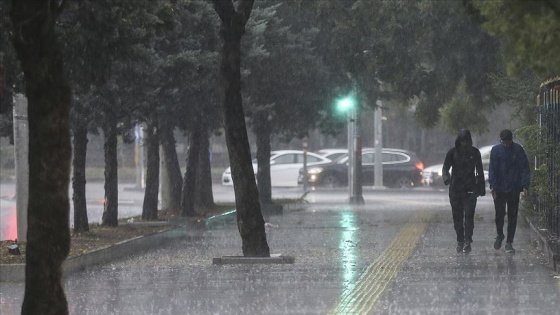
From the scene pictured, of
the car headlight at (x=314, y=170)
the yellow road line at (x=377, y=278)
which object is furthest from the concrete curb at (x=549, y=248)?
the car headlight at (x=314, y=170)

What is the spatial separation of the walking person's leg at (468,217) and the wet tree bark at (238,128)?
309 cm

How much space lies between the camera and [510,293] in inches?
563

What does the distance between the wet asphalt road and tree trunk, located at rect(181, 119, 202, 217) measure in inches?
174

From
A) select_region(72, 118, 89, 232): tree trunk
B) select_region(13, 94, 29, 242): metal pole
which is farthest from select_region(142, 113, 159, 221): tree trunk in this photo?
select_region(13, 94, 29, 242): metal pole

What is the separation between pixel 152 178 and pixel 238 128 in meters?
9.89

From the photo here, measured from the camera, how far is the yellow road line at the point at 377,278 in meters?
13.3

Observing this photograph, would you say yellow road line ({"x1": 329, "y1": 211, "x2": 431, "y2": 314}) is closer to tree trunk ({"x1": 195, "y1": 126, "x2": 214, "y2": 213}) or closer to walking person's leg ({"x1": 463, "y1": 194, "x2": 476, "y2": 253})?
walking person's leg ({"x1": 463, "y1": 194, "x2": 476, "y2": 253})

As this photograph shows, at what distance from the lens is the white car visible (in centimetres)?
5803

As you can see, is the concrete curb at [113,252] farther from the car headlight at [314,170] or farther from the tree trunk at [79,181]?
the car headlight at [314,170]

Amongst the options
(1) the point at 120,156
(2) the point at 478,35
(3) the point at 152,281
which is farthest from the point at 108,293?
(1) the point at 120,156

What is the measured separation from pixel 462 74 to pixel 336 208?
753 cm

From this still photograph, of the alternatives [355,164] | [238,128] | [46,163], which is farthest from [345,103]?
[46,163]

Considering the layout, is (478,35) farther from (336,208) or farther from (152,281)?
(152,281)

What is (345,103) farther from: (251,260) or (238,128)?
Answer: (251,260)
